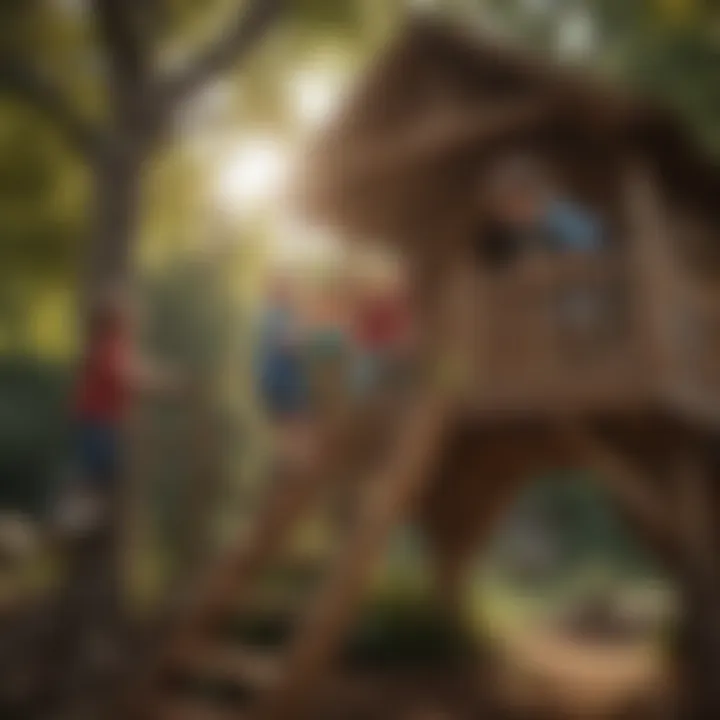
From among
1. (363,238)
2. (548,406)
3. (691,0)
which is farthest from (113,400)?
(691,0)

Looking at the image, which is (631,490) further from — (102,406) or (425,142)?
(102,406)

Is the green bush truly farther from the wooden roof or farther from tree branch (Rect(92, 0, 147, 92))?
the wooden roof

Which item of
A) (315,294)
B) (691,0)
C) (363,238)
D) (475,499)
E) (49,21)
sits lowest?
(475,499)

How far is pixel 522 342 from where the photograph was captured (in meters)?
5.27

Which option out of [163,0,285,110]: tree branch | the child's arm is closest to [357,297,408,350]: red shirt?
the child's arm

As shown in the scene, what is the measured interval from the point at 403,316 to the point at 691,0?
2503 mm

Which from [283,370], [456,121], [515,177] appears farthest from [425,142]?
[283,370]

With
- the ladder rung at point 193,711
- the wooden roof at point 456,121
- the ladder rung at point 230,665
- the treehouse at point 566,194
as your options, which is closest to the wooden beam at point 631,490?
Result: the treehouse at point 566,194

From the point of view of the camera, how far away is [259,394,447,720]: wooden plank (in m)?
4.19

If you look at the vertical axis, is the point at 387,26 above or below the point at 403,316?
above

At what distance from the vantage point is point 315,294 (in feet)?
22.0

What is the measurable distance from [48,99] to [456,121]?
87.2 inches

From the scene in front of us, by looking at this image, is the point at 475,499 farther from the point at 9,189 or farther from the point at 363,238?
the point at 9,189

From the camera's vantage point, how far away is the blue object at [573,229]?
5.67 meters
